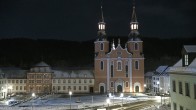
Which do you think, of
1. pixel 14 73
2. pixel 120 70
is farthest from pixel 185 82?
pixel 14 73

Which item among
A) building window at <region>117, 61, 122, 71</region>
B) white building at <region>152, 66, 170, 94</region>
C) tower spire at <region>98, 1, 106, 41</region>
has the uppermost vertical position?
tower spire at <region>98, 1, 106, 41</region>

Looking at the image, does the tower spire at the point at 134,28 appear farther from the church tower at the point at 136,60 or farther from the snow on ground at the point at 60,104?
the snow on ground at the point at 60,104

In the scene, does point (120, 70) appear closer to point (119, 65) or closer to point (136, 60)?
point (119, 65)

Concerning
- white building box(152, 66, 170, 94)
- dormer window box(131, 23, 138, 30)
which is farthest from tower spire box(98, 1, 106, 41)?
white building box(152, 66, 170, 94)

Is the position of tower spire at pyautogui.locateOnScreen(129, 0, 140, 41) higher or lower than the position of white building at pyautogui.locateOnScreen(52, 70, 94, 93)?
higher

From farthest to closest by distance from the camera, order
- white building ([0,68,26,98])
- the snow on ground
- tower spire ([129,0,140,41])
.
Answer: white building ([0,68,26,98]), tower spire ([129,0,140,41]), the snow on ground

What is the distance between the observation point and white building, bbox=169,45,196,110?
65.4 ft

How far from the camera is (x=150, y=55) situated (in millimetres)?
151625

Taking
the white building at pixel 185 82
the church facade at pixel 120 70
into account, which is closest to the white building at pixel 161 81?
the church facade at pixel 120 70

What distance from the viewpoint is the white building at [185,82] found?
1993cm

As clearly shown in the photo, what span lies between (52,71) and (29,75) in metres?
5.77

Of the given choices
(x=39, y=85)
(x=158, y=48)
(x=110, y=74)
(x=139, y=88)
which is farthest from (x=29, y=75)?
(x=158, y=48)

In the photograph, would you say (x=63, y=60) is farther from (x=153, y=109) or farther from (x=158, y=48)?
(x=153, y=109)

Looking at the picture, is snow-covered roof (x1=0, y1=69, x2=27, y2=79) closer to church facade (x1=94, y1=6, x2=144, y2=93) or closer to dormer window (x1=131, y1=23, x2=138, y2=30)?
church facade (x1=94, y1=6, x2=144, y2=93)
